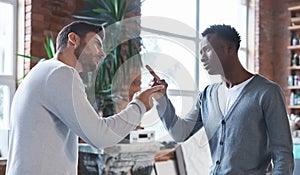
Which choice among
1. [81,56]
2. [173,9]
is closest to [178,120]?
[81,56]

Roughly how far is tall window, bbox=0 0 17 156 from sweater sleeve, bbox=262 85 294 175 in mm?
2259

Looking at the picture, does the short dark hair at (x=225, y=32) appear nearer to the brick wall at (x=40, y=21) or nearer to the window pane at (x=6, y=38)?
the brick wall at (x=40, y=21)

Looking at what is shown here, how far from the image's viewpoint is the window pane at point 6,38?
3.20 meters

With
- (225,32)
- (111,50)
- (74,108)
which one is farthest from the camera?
(111,50)

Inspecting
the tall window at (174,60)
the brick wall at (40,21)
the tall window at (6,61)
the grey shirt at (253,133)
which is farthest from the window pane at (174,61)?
the tall window at (6,61)

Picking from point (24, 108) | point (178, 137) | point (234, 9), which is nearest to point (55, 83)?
point (24, 108)

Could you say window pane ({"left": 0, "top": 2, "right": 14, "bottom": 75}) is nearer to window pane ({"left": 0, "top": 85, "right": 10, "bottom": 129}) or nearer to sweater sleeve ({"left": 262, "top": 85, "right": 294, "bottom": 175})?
window pane ({"left": 0, "top": 85, "right": 10, "bottom": 129})

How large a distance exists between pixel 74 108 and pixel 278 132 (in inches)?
30.9

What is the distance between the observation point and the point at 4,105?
10.6ft

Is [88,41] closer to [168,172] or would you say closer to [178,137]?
[178,137]

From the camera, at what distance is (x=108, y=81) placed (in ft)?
10.1

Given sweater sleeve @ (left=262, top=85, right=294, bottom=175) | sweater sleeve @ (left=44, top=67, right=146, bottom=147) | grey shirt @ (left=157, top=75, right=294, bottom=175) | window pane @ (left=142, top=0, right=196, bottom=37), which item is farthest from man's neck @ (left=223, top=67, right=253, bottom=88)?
window pane @ (left=142, top=0, right=196, bottom=37)

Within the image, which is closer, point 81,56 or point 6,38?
point 81,56

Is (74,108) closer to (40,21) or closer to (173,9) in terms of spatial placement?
(40,21)
